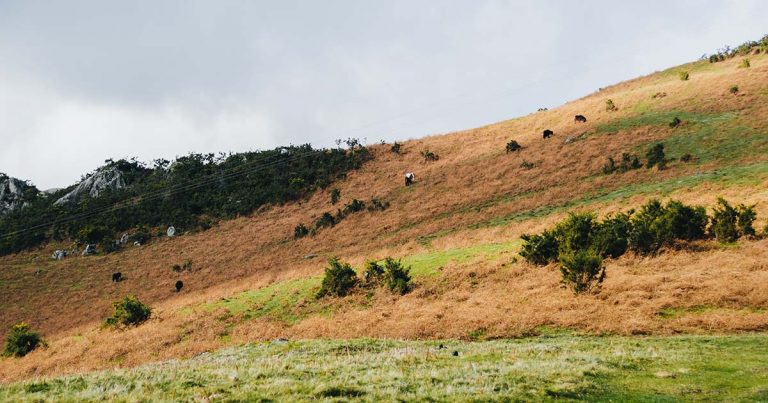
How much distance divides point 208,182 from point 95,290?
35.0 m

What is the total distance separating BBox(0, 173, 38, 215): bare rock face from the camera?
293ft

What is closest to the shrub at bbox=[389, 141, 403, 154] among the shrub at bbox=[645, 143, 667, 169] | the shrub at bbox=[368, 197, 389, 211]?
the shrub at bbox=[368, 197, 389, 211]

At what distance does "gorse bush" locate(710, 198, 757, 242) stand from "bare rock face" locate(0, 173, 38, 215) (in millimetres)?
105018

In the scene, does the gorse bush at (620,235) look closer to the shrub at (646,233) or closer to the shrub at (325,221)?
the shrub at (646,233)

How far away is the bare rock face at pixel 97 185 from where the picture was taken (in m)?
86.6

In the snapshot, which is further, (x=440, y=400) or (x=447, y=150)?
(x=447, y=150)

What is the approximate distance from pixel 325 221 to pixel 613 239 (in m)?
39.1

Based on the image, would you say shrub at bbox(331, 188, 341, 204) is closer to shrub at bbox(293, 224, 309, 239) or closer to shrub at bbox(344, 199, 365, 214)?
shrub at bbox(344, 199, 365, 214)

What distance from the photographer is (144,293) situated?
48.8m

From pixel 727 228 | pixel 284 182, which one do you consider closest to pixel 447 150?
pixel 284 182

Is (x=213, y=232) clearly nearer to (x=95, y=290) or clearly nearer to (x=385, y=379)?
(x=95, y=290)

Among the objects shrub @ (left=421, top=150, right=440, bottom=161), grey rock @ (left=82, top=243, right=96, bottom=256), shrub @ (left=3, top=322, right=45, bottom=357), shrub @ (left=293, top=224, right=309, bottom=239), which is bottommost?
shrub @ (left=3, top=322, right=45, bottom=357)

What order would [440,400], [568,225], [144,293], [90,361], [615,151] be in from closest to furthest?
[440,400]
[90,361]
[568,225]
[144,293]
[615,151]

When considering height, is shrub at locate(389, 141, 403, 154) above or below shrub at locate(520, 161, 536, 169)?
above
